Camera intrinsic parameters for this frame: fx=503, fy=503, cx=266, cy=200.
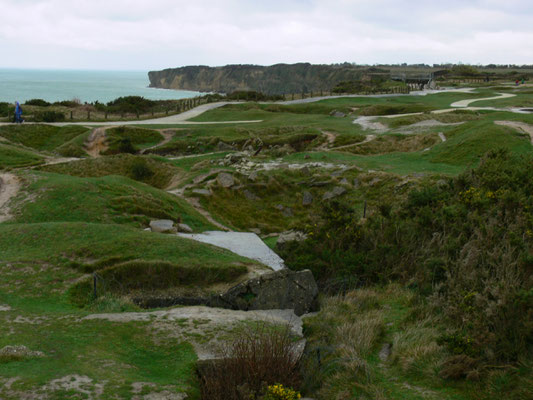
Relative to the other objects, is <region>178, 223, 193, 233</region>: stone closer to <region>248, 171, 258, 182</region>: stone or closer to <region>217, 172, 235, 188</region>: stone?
<region>217, 172, 235, 188</region>: stone

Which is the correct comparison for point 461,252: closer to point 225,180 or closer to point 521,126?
point 225,180

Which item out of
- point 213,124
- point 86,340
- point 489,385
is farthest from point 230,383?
point 213,124

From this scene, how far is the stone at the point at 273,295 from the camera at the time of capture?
9.95 m

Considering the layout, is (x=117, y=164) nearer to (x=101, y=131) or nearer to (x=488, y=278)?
(x=101, y=131)

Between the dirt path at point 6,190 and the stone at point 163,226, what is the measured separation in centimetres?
478

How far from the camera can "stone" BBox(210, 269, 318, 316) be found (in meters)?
9.95

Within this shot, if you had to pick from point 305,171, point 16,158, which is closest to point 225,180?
point 305,171

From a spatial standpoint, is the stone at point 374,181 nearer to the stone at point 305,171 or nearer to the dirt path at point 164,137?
the stone at point 305,171

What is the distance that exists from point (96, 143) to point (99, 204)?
19.5 m

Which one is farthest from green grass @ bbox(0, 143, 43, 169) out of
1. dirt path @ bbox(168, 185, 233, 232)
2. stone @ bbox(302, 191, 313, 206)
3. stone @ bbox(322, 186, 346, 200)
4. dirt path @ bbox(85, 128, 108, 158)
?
stone @ bbox(322, 186, 346, 200)

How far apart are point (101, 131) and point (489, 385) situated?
34.8 m

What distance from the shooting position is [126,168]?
28641mm

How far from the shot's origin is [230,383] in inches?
254

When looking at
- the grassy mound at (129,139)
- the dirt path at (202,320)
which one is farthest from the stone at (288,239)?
the grassy mound at (129,139)
